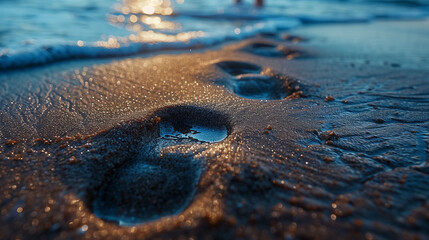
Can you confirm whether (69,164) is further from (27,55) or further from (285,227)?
(27,55)

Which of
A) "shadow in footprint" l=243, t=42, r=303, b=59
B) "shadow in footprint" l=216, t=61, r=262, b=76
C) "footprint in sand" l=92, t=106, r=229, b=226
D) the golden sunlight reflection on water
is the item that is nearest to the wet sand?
"footprint in sand" l=92, t=106, r=229, b=226

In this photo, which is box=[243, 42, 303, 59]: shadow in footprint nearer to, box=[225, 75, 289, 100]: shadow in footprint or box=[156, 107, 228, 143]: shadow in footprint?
box=[225, 75, 289, 100]: shadow in footprint

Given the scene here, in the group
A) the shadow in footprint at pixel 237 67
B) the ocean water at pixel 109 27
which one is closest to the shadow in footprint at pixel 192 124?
the shadow in footprint at pixel 237 67

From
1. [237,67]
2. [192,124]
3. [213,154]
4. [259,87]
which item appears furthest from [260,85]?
[213,154]

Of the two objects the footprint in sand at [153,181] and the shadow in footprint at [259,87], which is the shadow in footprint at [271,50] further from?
the footprint in sand at [153,181]

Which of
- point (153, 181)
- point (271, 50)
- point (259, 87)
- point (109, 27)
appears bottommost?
point (153, 181)

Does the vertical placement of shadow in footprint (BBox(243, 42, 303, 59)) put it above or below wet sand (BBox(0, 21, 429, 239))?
above

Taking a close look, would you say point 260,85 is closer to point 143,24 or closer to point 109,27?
point 109,27

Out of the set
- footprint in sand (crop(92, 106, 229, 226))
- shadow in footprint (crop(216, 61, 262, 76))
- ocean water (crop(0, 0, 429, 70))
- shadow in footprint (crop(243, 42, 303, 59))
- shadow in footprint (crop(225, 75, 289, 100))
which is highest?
ocean water (crop(0, 0, 429, 70))
